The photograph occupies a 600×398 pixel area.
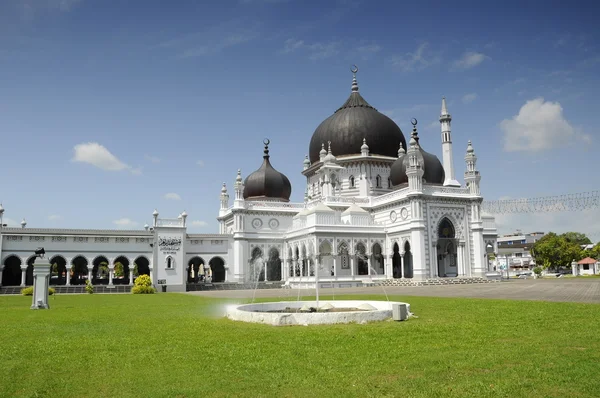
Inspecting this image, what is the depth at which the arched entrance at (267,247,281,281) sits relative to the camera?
2245 inches

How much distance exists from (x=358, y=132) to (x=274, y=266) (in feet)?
60.6

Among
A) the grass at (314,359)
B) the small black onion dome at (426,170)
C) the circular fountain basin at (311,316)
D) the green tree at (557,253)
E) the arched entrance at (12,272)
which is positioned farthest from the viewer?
the green tree at (557,253)

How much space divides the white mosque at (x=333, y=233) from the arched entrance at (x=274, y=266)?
0.11 metres

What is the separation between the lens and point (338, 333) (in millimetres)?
11961

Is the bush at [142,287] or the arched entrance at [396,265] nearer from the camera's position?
the bush at [142,287]

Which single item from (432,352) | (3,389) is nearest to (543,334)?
(432,352)

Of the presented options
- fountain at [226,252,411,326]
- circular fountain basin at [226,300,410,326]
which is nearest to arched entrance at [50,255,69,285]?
fountain at [226,252,411,326]

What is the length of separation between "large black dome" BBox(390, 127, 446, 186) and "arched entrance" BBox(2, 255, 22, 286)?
129ft

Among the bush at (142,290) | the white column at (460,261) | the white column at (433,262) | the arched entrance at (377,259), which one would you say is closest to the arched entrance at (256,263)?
the arched entrance at (377,259)

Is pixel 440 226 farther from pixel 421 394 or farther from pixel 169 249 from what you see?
pixel 421 394

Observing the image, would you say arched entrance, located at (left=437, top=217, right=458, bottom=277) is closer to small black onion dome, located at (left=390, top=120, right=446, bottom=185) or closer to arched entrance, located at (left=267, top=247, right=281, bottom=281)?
small black onion dome, located at (left=390, top=120, right=446, bottom=185)

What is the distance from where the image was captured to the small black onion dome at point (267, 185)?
61000 millimetres

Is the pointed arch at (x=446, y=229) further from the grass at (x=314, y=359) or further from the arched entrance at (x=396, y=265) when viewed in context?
the grass at (x=314, y=359)

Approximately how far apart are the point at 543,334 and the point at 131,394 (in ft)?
28.1
